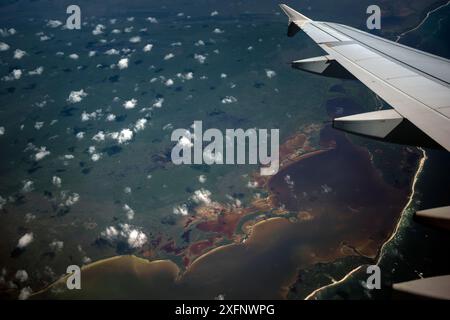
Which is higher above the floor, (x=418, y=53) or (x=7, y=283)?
(x=418, y=53)

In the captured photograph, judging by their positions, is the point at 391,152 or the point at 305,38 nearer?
the point at 391,152

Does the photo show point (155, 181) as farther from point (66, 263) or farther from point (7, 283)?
point (7, 283)

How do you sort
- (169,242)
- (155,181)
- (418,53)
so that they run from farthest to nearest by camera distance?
A: 1. (155,181)
2. (169,242)
3. (418,53)

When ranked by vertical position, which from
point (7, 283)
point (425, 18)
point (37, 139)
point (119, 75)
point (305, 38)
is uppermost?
point (425, 18)

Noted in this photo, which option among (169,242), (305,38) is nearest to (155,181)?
(169,242)

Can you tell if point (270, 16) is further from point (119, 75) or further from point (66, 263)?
point (66, 263)
